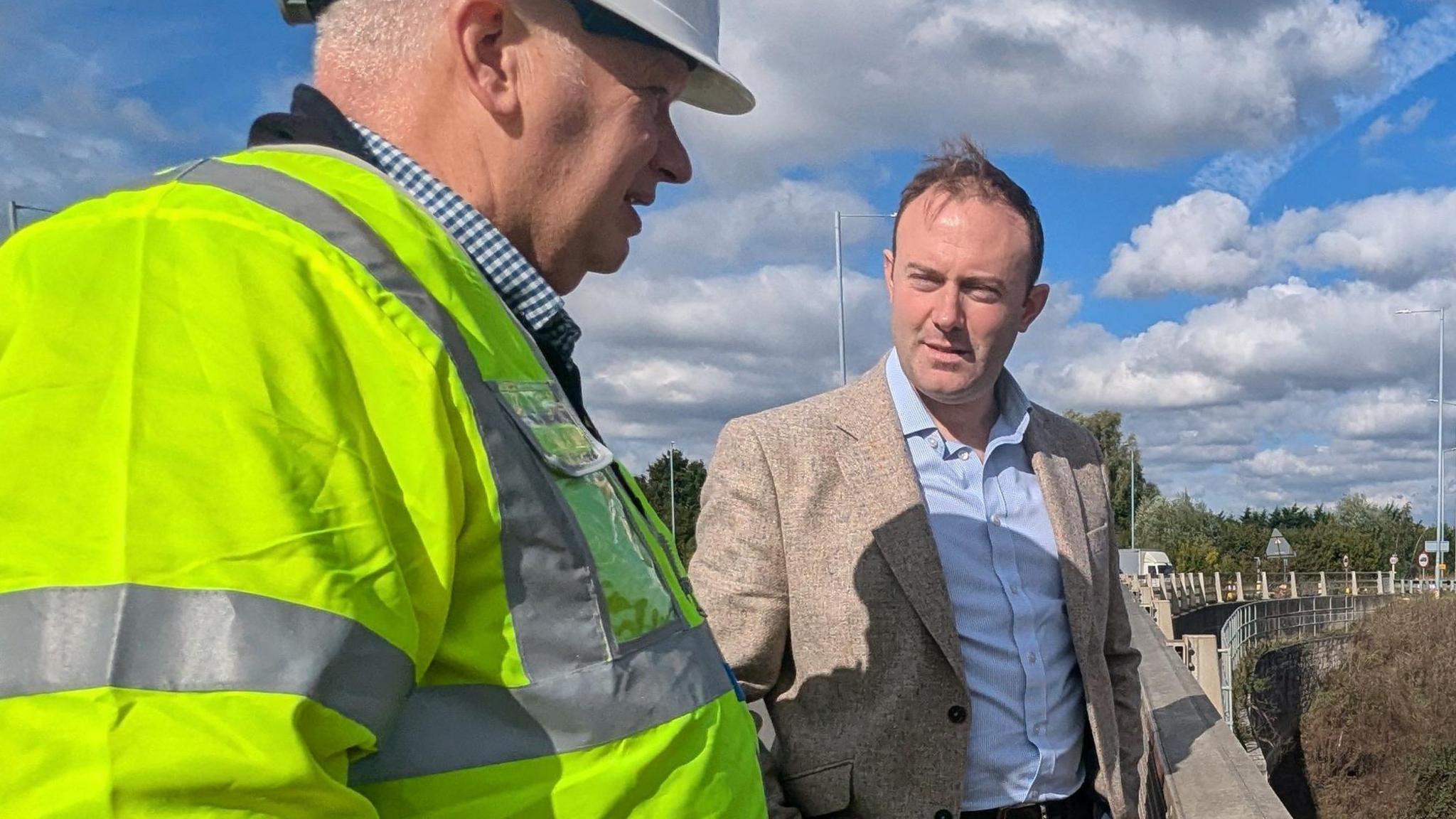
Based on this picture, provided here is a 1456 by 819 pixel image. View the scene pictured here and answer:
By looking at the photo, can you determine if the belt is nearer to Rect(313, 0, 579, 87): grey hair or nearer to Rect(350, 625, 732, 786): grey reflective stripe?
Rect(350, 625, 732, 786): grey reflective stripe

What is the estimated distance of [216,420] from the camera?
82 centimetres

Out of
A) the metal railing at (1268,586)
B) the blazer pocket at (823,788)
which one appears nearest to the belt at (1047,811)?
the blazer pocket at (823,788)

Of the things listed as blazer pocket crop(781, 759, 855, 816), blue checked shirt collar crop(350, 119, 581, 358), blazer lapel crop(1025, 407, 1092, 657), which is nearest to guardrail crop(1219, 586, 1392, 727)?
blazer lapel crop(1025, 407, 1092, 657)

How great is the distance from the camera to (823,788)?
2.60 m

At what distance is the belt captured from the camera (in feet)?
8.80

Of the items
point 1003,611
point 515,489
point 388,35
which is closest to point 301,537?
point 515,489

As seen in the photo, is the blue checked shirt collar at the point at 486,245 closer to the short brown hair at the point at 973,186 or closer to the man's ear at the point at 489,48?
the man's ear at the point at 489,48

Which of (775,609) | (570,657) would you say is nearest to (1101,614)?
(775,609)

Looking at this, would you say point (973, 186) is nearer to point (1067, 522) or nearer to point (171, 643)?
point (1067, 522)

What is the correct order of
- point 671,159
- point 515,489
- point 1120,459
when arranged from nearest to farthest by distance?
1. point 515,489
2. point 671,159
3. point 1120,459

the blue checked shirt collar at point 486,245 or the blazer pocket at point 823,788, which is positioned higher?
the blue checked shirt collar at point 486,245

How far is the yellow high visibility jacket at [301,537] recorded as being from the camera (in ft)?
2.58

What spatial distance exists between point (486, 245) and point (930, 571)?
64.5 inches

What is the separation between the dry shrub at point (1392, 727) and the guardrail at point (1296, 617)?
7.09ft
